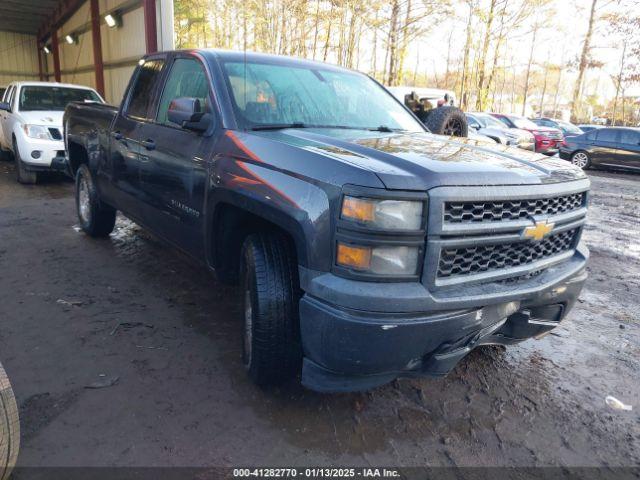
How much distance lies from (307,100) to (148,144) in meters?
1.29

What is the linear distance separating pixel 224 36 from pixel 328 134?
20.2 metres

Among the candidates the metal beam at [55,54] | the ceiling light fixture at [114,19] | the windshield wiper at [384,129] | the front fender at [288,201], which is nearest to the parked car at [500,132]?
the ceiling light fixture at [114,19]

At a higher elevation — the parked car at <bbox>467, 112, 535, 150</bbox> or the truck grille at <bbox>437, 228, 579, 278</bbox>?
the parked car at <bbox>467, 112, 535, 150</bbox>

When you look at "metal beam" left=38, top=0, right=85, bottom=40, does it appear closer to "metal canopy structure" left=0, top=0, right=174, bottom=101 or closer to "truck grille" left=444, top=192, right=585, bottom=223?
"metal canopy structure" left=0, top=0, right=174, bottom=101

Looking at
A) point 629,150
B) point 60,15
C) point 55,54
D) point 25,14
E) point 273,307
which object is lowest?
point 273,307

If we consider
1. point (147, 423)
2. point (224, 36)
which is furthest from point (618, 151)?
point (147, 423)

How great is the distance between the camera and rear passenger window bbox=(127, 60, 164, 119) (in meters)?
4.15

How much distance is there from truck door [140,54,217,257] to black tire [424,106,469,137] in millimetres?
3587

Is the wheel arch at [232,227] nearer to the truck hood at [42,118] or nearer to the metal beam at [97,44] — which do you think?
the truck hood at [42,118]

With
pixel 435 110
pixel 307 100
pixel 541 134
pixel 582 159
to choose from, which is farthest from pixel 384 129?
pixel 582 159

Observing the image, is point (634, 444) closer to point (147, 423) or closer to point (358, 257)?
point (358, 257)

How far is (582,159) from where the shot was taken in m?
16.7

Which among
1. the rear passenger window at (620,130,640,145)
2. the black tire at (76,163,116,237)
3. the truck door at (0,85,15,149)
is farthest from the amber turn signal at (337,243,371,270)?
the rear passenger window at (620,130,640,145)

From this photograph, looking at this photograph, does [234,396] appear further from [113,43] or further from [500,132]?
[113,43]
